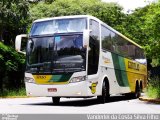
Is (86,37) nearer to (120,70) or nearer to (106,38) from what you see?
(106,38)

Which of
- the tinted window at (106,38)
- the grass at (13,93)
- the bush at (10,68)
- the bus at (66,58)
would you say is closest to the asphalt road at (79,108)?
the bus at (66,58)

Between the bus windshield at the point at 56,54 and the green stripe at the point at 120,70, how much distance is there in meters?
4.51


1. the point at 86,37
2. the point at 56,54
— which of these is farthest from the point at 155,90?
the point at 86,37

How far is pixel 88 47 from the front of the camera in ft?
55.5

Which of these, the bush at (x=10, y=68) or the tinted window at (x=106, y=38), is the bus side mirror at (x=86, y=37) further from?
the bush at (x=10, y=68)

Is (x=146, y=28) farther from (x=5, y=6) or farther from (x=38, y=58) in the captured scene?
(x=5, y=6)

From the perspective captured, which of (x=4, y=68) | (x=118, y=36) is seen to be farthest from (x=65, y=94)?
(x=4, y=68)

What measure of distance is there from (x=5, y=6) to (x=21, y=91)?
20.5 feet

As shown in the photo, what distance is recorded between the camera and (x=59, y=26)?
17.6 m

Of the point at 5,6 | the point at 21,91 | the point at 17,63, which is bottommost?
the point at 21,91

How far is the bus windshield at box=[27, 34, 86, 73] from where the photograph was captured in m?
16.7

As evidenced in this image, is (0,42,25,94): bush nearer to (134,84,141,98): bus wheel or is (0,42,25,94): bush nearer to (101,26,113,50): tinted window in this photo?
(134,84,141,98): bus wheel

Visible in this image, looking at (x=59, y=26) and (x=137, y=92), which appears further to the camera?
(x=137, y=92)

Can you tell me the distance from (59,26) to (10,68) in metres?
13.1
